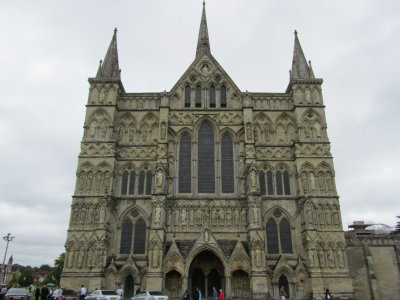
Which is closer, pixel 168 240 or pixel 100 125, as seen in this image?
pixel 168 240

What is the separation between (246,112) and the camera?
114ft

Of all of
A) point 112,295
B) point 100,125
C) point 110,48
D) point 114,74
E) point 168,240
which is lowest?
point 112,295

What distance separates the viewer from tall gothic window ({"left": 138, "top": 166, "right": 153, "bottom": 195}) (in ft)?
107

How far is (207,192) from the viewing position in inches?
1297

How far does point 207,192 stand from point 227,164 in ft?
11.0

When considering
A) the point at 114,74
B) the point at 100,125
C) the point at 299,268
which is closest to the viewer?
the point at 299,268

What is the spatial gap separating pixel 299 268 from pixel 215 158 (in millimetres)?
11888

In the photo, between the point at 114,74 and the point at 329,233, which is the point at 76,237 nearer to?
the point at 114,74

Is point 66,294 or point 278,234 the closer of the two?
point 66,294

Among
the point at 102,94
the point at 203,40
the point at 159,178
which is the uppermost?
the point at 203,40

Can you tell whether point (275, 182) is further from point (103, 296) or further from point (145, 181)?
point (103, 296)

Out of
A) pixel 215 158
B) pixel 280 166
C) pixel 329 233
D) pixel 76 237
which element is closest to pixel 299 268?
pixel 329 233

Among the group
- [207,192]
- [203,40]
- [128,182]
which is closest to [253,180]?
[207,192]

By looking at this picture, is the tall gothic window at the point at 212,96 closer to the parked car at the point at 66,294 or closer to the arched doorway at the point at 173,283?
the arched doorway at the point at 173,283
